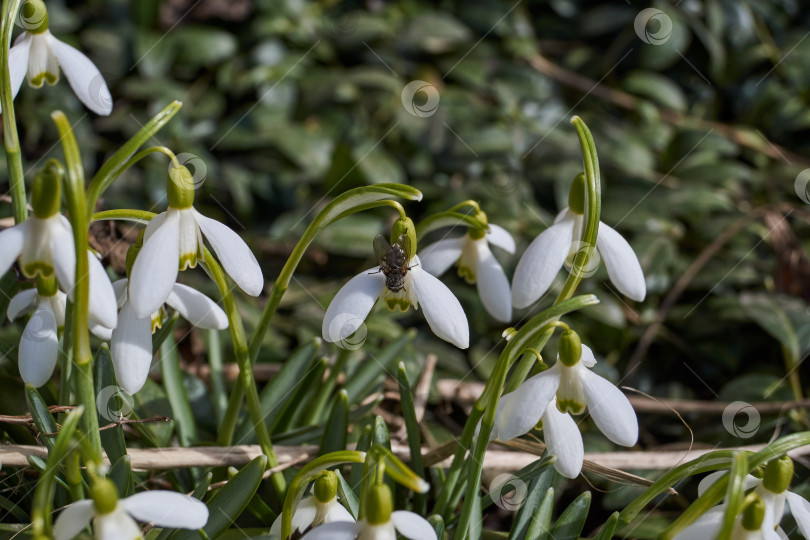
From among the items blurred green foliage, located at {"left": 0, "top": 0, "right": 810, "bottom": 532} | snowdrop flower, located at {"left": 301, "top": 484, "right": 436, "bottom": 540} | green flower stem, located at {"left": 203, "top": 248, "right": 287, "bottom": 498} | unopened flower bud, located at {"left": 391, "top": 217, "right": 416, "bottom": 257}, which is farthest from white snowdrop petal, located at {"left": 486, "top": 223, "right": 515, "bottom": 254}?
blurred green foliage, located at {"left": 0, "top": 0, "right": 810, "bottom": 532}

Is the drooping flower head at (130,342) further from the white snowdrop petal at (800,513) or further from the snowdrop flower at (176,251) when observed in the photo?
the white snowdrop petal at (800,513)

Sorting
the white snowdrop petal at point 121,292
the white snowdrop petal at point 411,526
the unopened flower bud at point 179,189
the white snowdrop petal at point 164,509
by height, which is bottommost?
the white snowdrop petal at point 411,526

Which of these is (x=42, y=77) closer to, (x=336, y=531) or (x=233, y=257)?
(x=233, y=257)

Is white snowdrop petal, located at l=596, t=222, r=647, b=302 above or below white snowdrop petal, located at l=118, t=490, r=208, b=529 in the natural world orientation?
above

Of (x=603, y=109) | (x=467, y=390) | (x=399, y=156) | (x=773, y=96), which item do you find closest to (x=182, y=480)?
(x=467, y=390)

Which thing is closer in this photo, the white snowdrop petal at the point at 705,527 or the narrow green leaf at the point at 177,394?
the white snowdrop petal at the point at 705,527

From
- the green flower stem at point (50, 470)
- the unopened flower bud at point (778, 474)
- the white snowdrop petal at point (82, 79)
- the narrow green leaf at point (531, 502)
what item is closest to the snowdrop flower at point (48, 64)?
the white snowdrop petal at point (82, 79)

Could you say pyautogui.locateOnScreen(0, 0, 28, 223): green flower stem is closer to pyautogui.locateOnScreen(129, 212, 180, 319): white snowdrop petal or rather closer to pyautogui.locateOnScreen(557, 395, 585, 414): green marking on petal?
pyautogui.locateOnScreen(129, 212, 180, 319): white snowdrop petal

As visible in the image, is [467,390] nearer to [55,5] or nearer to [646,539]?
[646,539]

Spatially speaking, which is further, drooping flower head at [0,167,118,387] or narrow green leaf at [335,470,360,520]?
narrow green leaf at [335,470,360,520]
